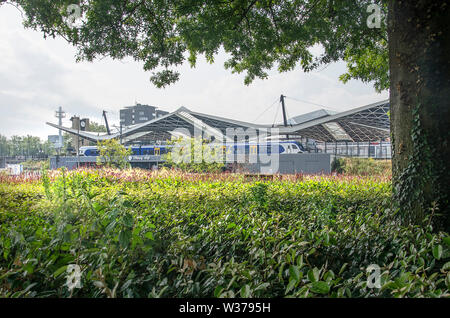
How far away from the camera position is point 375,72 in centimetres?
904

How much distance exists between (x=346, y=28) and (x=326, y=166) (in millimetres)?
10662

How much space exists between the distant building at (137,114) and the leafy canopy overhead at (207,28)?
118 metres

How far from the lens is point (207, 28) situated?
20.1ft

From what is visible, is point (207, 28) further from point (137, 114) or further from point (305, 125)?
point (137, 114)

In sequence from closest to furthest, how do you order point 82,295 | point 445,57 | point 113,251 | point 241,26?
point 82,295 → point 113,251 → point 445,57 → point 241,26

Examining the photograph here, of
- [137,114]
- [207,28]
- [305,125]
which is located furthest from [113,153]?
[137,114]

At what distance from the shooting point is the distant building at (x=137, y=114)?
122 metres

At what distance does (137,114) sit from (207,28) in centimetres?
12332

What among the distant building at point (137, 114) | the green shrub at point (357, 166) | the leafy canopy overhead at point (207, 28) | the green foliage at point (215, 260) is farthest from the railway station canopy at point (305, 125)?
the distant building at point (137, 114)

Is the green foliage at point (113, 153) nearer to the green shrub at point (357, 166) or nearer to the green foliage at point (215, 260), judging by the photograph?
the green shrub at point (357, 166)

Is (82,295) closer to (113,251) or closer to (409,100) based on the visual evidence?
(113,251)

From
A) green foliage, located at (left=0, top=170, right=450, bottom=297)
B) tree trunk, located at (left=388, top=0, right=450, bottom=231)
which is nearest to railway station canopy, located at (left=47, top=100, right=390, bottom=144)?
tree trunk, located at (left=388, top=0, right=450, bottom=231)

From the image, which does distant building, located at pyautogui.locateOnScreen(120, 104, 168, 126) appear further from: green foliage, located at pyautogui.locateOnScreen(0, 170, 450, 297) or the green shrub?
green foliage, located at pyautogui.locateOnScreen(0, 170, 450, 297)

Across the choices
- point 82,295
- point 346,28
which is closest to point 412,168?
point 82,295
